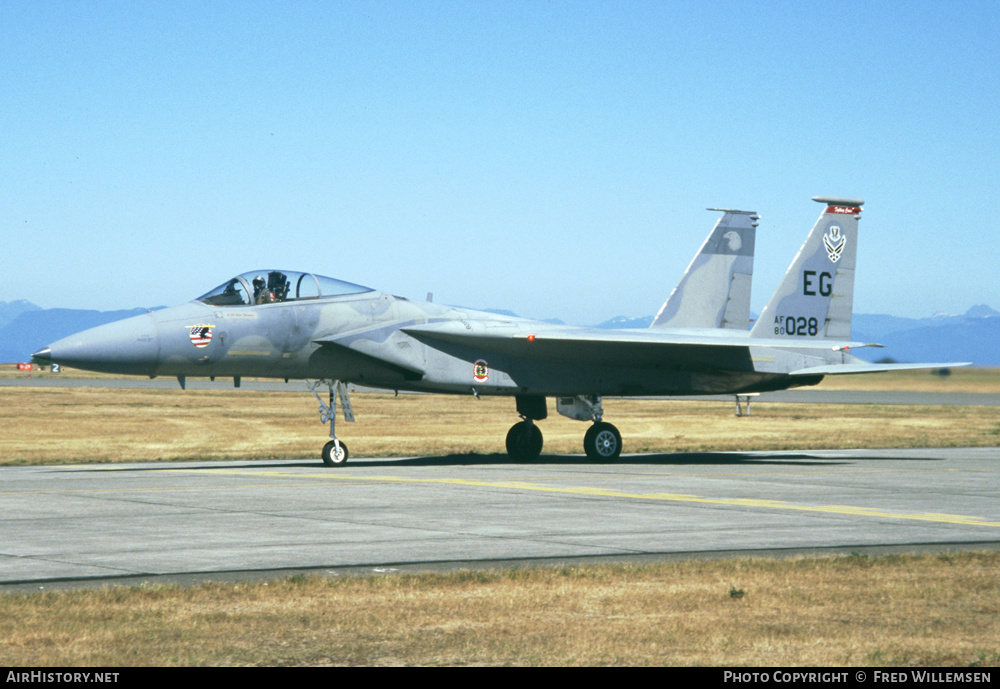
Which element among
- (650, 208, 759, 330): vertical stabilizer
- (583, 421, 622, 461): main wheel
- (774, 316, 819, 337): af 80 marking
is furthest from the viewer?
(650, 208, 759, 330): vertical stabilizer

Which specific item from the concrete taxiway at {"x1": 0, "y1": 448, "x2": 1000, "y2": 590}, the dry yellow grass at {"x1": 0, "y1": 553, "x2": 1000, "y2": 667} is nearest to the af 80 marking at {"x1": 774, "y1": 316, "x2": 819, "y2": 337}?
the concrete taxiway at {"x1": 0, "y1": 448, "x2": 1000, "y2": 590}

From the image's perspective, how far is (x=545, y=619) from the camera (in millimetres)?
7336

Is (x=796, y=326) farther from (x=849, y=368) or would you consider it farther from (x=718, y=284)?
(x=849, y=368)

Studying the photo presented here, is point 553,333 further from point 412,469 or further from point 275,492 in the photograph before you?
point 275,492

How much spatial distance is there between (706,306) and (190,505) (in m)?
14.9

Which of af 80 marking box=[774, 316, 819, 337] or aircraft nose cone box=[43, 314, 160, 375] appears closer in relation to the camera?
aircraft nose cone box=[43, 314, 160, 375]

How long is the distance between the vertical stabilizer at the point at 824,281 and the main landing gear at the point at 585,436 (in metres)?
4.17

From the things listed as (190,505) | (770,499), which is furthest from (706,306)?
(190,505)

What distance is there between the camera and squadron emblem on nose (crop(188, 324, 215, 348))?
18.6 metres

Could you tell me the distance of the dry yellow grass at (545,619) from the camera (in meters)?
6.34

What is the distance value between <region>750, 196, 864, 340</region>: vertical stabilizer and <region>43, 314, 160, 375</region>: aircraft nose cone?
12.5 metres

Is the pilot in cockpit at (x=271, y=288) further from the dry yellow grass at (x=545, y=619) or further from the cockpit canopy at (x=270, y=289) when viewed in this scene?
the dry yellow grass at (x=545, y=619)

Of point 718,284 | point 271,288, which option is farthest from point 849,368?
point 271,288

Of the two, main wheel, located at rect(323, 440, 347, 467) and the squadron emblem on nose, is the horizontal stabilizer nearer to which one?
main wheel, located at rect(323, 440, 347, 467)
